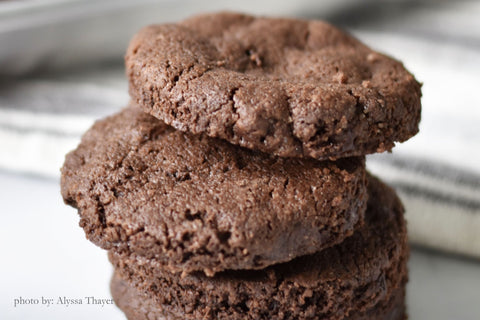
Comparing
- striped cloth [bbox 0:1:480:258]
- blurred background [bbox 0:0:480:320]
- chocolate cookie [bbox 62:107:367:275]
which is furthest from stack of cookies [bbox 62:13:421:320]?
striped cloth [bbox 0:1:480:258]

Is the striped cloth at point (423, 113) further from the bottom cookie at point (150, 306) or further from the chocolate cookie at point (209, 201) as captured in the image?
the chocolate cookie at point (209, 201)

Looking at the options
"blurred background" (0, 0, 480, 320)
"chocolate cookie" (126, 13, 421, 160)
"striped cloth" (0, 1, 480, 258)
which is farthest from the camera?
"striped cloth" (0, 1, 480, 258)

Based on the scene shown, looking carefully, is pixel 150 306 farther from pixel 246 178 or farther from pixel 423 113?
pixel 423 113

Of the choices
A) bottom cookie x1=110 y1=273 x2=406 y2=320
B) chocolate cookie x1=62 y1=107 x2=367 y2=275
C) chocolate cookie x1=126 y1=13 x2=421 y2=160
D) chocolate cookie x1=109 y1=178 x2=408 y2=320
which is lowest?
bottom cookie x1=110 y1=273 x2=406 y2=320

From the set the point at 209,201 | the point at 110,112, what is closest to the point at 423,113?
the point at 110,112

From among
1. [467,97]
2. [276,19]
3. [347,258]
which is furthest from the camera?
[467,97]

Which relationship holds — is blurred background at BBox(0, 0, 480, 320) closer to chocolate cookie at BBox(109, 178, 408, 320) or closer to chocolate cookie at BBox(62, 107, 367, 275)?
chocolate cookie at BBox(109, 178, 408, 320)

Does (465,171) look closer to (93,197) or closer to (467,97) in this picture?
(467,97)

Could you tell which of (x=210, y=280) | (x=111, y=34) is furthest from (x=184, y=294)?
(x=111, y=34)
